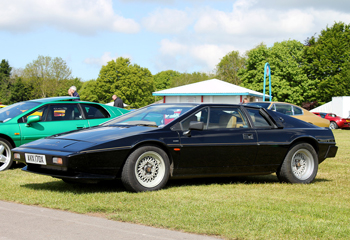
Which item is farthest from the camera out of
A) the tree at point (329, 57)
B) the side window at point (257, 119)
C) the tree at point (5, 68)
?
the tree at point (5, 68)

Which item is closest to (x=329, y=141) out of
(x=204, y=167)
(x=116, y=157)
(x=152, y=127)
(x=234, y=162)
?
(x=234, y=162)

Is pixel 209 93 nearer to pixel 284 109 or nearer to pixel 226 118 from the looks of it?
pixel 284 109

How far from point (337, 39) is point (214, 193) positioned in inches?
2215

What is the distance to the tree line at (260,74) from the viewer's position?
57312mm

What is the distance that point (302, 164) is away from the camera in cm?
776

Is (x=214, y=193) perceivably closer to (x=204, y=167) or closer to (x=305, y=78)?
(x=204, y=167)

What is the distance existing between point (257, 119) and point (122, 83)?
72238 millimetres

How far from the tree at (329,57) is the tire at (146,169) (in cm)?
5198

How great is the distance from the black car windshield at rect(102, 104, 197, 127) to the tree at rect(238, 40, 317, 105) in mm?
57073

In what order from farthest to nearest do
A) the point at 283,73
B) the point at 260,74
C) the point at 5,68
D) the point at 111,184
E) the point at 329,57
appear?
the point at 5,68 < the point at 260,74 < the point at 283,73 < the point at 329,57 < the point at 111,184

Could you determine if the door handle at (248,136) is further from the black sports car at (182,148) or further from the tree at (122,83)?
the tree at (122,83)

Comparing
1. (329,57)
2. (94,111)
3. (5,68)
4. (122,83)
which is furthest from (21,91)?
(94,111)

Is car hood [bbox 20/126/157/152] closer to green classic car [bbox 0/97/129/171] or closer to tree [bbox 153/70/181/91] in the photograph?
green classic car [bbox 0/97/129/171]

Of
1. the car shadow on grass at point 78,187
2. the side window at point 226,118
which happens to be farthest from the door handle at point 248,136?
the car shadow on grass at point 78,187
